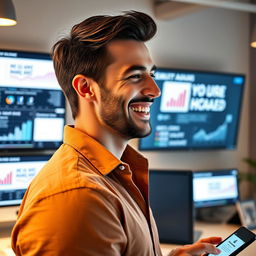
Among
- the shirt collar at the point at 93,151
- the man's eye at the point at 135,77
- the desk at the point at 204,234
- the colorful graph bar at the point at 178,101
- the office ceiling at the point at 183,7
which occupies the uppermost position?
the office ceiling at the point at 183,7

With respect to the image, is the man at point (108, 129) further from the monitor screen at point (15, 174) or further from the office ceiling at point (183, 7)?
the office ceiling at point (183, 7)

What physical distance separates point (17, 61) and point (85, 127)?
4.26ft

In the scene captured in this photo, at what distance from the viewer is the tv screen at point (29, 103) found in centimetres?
256

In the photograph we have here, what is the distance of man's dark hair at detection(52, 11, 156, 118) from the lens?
1397 millimetres

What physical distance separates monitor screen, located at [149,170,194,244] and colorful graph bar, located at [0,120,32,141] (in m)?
0.76

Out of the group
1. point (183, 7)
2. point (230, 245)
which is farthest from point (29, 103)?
point (230, 245)

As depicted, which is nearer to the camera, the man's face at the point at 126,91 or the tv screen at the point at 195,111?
the man's face at the point at 126,91

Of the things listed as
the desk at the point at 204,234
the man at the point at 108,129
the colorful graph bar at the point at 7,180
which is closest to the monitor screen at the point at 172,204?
the desk at the point at 204,234

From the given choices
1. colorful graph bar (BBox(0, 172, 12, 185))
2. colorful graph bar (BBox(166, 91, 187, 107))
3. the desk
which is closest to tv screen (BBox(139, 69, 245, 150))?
colorful graph bar (BBox(166, 91, 187, 107))

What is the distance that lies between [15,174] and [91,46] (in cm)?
138

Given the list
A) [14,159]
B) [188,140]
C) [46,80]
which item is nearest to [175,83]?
[188,140]

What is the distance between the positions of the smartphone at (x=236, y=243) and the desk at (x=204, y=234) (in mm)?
804

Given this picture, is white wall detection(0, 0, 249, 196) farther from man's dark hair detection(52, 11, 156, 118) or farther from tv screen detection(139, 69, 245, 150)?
man's dark hair detection(52, 11, 156, 118)

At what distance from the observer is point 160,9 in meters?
3.17
